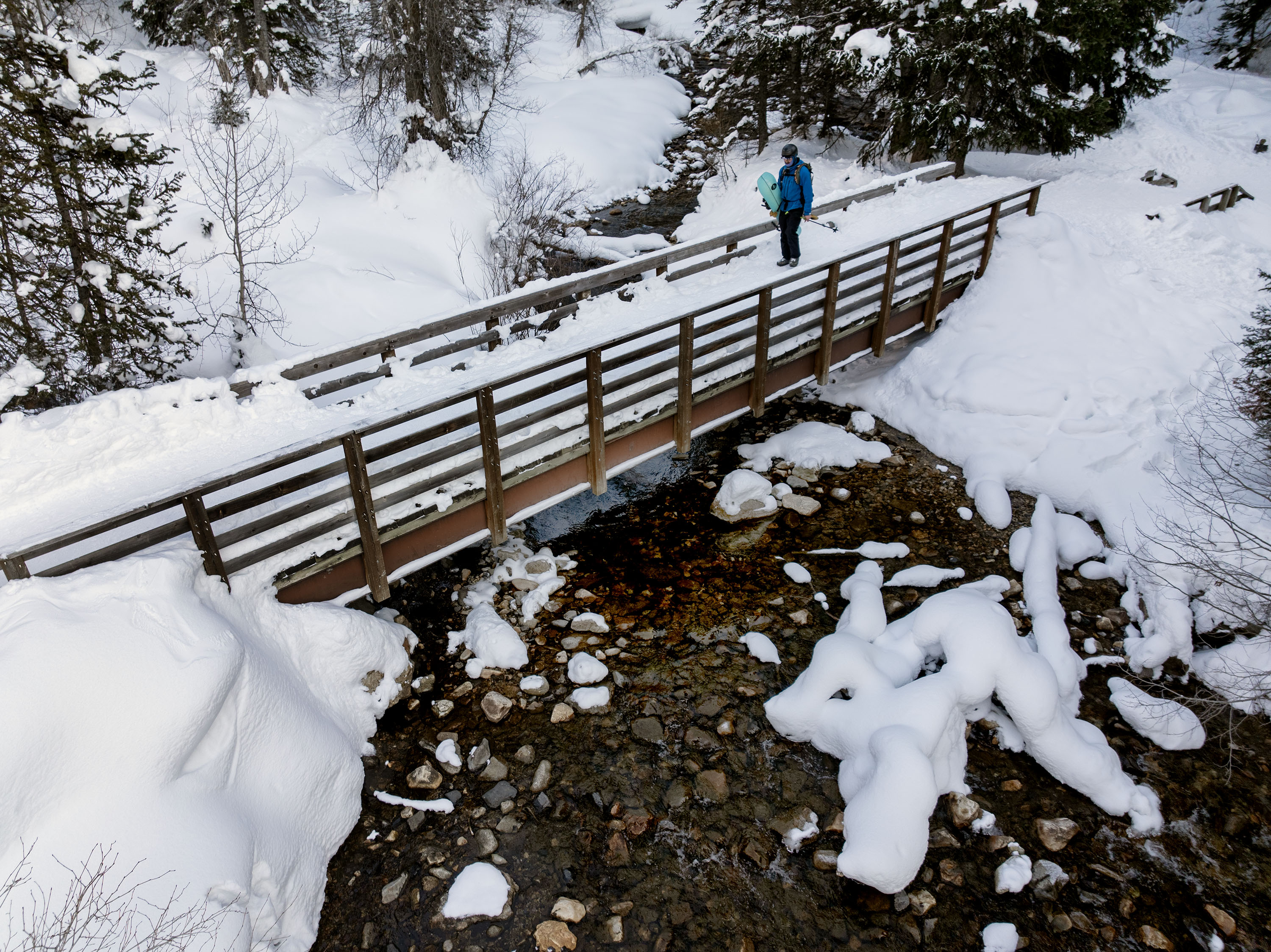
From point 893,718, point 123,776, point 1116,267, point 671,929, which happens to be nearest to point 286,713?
point 123,776

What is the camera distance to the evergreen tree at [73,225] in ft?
30.0

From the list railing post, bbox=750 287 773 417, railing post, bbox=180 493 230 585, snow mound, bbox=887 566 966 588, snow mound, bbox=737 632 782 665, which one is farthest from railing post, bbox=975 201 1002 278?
railing post, bbox=180 493 230 585

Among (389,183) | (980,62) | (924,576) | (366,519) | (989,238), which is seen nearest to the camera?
(366,519)

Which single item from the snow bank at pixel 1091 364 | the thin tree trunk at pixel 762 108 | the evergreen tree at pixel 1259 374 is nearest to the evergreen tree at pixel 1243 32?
the snow bank at pixel 1091 364

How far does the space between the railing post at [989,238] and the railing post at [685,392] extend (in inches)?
249

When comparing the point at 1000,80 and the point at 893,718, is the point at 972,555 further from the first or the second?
the point at 1000,80

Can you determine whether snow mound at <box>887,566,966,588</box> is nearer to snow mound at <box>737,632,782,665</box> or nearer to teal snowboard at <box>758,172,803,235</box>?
snow mound at <box>737,632,782,665</box>

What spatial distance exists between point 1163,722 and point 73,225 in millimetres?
13100

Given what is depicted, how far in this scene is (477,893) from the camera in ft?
17.7

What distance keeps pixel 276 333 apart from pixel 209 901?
398 inches

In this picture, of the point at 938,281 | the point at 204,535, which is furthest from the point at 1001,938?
the point at 938,281

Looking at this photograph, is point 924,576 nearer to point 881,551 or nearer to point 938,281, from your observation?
point 881,551

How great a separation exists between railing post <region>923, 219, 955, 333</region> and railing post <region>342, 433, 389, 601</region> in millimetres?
8748

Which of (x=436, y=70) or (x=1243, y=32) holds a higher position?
(x=1243, y=32)
